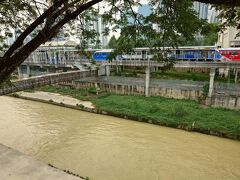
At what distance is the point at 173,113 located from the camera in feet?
45.6

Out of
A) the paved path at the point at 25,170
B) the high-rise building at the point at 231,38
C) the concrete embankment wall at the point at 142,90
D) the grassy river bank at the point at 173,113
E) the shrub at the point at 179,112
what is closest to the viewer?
the paved path at the point at 25,170

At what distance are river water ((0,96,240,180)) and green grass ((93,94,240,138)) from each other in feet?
1.85

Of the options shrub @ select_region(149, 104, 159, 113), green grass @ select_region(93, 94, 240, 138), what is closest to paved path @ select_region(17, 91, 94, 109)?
green grass @ select_region(93, 94, 240, 138)

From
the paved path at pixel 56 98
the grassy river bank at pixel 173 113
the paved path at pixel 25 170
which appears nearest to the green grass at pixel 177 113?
the grassy river bank at pixel 173 113

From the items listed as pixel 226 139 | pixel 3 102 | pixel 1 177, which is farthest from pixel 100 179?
pixel 3 102

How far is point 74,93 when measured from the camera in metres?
20.9

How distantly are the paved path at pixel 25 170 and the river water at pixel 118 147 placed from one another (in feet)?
4.25

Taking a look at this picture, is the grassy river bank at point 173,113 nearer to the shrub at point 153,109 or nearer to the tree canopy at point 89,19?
the shrub at point 153,109

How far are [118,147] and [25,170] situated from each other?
4.54 m

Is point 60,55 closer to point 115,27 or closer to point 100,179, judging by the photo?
point 100,179

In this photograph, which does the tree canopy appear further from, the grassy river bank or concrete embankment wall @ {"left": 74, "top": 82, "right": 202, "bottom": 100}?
concrete embankment wall @ {"left": 74, "top": 82, "right": 202, "bottom": 100}

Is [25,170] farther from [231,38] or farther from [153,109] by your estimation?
[231,38]

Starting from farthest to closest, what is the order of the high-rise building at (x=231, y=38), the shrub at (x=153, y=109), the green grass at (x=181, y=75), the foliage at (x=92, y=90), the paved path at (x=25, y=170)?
the high-rise building at (x=231, y=38) → the foliage at (x=92, y=90) → the green grass at (x=181, y=75) → the shrub at (x=153, y=109) → the paved path at (x=25, y=170)

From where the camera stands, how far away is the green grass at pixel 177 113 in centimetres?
1219
